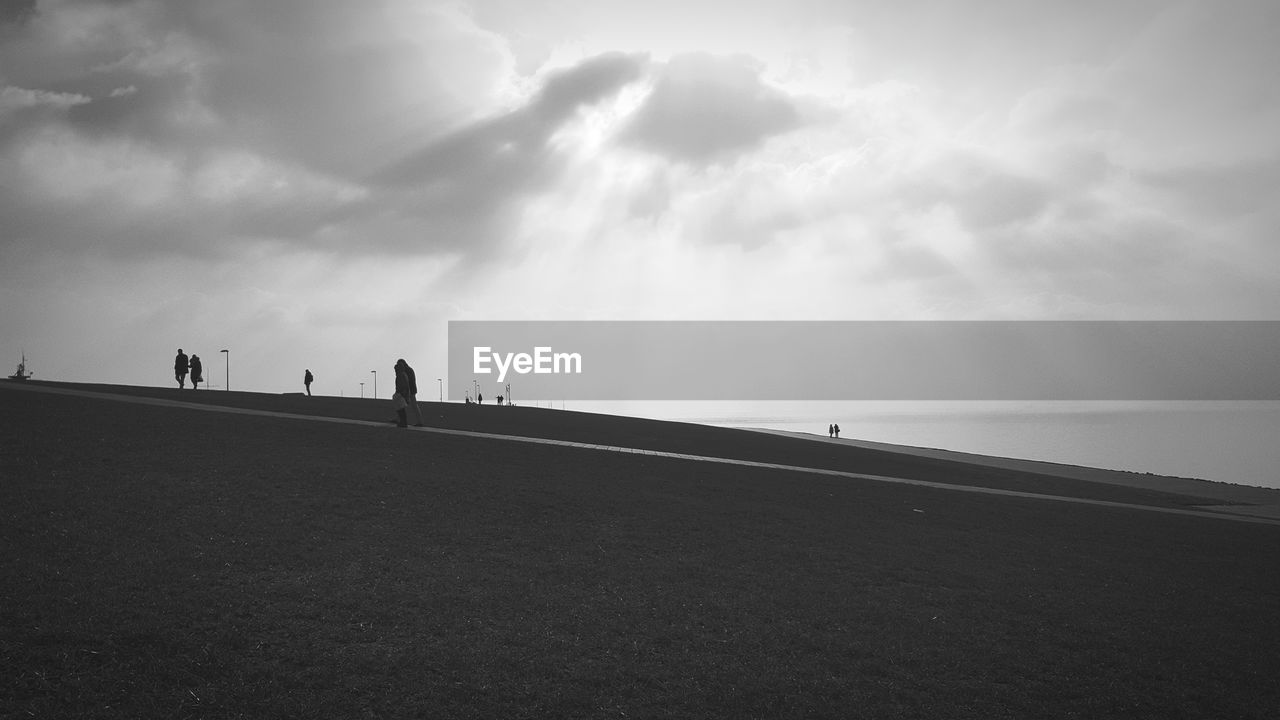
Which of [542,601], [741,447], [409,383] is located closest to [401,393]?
[409,383]

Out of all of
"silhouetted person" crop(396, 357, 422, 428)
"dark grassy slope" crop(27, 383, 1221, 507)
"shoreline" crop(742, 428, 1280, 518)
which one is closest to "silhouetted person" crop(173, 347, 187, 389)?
"dark grassy slope" crop(27, 383, 1221, 507)

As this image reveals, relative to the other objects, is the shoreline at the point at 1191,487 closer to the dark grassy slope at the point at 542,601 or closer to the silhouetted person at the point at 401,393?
the dark grassy slope at the point at 542,601

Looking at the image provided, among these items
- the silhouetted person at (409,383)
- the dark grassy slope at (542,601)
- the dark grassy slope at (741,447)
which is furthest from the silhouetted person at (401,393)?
the dark grassy slope at (542,601)

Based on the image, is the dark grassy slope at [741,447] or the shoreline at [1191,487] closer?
the shoreline at [1191,487]

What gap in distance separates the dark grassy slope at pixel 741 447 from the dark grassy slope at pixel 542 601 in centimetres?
1049

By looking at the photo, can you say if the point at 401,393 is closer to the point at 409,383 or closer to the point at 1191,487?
the point at 409,383

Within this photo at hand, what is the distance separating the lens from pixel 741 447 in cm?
3167

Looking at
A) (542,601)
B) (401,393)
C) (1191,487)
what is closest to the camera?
(542,601)

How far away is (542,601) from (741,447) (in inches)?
892

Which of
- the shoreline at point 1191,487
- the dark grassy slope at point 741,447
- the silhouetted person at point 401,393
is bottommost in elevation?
the shoreline at point 1191,487

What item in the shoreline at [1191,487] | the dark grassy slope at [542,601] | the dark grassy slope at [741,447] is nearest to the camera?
the dark grassy slope at [542,601]

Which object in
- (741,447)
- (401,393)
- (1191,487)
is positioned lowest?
(1191,487)

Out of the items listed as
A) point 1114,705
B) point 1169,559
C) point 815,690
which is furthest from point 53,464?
point 1169,559

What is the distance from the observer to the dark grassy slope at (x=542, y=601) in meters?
7.31
